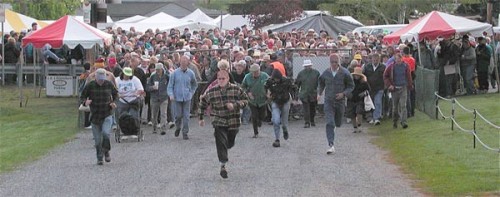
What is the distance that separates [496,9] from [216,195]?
4909 centimetres

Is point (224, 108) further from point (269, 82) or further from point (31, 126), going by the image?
point (31, 126)

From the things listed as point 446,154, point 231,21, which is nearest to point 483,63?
point 446,154

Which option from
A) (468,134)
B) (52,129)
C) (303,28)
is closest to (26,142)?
(52,129)

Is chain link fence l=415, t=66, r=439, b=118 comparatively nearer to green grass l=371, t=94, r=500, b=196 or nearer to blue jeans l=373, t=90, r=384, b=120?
green grass l=371, t=94, r=500, b=196

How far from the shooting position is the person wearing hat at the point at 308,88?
25184 mm

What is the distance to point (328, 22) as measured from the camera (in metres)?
47.7

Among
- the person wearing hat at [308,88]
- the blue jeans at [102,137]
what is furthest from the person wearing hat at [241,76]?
the blue jeans at [102,137]

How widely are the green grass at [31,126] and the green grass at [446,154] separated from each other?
6.27m

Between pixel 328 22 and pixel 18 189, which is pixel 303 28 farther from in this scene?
pixel 18 189

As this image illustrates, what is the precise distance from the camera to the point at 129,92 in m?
21.8

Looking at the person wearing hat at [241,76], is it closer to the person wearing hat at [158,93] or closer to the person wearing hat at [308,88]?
the person wearing hat at [308,88]

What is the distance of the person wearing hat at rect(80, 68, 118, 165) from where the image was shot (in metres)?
18.3

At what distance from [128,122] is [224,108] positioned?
5314 mm

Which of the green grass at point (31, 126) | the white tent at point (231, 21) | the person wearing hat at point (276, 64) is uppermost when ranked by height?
the white tent at point (231, 21)
